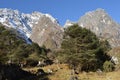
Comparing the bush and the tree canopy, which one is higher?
the tree canopy

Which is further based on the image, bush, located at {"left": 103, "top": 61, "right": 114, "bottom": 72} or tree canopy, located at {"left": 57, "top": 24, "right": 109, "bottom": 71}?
bush, located at {"left": 103, "top": 61, "right": 114, "bottom": 72}

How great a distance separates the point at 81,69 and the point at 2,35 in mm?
24879

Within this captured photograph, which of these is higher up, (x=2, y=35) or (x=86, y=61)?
(x=2, y=35)

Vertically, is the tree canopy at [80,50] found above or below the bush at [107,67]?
above

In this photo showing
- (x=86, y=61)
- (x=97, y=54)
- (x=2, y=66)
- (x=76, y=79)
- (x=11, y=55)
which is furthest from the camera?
(x=11, y=55)

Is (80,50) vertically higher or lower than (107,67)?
higher

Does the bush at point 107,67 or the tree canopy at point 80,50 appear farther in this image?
the bush at point 107,67

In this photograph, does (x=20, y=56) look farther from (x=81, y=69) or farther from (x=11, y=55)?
(x=81, y=69)

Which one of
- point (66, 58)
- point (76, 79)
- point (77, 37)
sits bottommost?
point (76, 79)

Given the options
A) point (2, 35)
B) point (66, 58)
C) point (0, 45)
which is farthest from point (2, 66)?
point (2, 35)

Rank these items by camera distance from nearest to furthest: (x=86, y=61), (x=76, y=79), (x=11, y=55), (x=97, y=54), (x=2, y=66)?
1. (x=76, y=79)
2. (x=2, y=66)
3. (x=86, y=61)
4. (x=97, y=54)
5. (x=11, y=55)

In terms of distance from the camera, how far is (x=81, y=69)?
237 feet

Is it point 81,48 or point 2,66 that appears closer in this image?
point 2,66

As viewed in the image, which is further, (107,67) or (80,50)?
(107,67)
